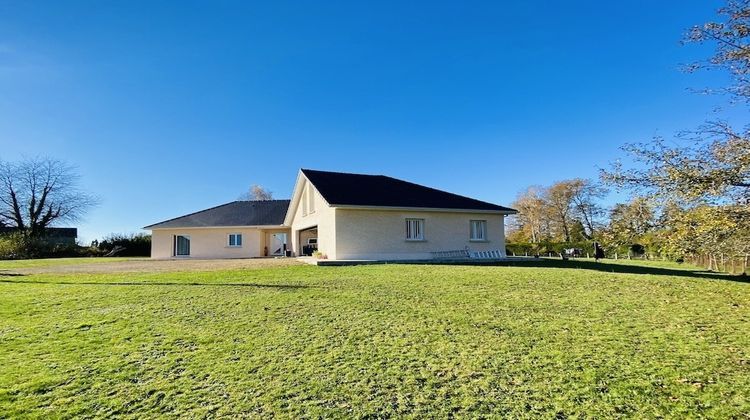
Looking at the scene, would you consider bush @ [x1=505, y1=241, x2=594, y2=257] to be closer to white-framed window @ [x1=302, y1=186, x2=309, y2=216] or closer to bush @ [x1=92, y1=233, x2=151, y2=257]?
white-framed window @ [x1=302, y1=186, x2=309, y2=216]

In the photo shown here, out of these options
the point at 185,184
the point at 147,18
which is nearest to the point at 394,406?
the point at 147,18

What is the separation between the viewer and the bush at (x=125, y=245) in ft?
A: 123

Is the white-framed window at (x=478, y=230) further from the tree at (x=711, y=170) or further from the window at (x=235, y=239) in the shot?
the window at (x=235, y=239)

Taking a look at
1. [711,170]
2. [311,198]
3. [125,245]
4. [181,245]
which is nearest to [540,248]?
[311,198]

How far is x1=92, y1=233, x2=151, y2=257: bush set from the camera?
1479 inches

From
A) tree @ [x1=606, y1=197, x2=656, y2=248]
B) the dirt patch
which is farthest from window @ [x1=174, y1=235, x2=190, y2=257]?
tree @ [x1=606, y1=197, x2=656, y2=248]

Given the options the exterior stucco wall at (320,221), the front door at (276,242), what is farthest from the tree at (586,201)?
the exterior stucco wall at (320,221)

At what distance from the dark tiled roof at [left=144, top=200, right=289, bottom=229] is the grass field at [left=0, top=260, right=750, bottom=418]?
2235 cm

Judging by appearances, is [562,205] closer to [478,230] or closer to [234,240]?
[478,230]

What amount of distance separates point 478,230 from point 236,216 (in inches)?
797

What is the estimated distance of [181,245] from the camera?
104ft

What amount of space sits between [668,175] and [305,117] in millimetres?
18745

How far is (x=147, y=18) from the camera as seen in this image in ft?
41.5

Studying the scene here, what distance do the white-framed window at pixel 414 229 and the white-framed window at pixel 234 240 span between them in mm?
16596
